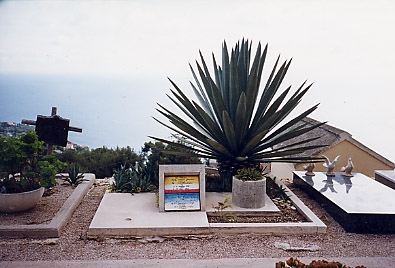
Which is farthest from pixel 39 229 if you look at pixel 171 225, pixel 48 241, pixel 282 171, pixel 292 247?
pixel 282 171

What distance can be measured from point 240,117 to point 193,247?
5.68ft

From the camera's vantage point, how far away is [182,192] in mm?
4598

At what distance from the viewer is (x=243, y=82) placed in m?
5.25

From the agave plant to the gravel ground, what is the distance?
Answer: 1225 mm

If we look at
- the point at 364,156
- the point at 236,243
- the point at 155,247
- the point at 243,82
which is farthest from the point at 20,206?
the point at 364,156

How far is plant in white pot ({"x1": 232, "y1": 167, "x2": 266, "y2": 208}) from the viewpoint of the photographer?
4566mm

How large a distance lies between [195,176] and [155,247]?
44.8 inches

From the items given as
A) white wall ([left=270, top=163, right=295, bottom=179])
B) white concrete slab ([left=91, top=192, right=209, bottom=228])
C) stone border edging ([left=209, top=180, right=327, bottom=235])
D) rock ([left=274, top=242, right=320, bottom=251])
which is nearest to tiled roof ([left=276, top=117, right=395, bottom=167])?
white wall ([left=270, top=163, right=295, bottom=179])

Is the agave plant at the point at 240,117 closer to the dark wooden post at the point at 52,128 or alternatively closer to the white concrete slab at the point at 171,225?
the white concrete slab at the point at 171,225

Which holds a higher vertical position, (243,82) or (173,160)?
(243,82)

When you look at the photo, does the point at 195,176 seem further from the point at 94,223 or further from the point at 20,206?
the point at 20,206

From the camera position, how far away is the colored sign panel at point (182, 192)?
4.52 m

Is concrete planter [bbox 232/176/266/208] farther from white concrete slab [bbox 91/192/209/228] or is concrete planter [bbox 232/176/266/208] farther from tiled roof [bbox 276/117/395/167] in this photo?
tiled roof [bbox 276/117/395/167]

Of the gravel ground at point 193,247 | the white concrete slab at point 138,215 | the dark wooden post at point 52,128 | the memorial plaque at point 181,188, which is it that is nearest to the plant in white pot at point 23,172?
the gravel ground at point 193,247
